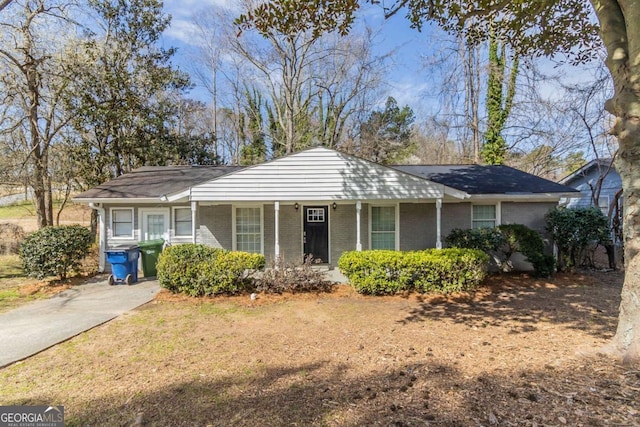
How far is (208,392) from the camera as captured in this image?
345 cm

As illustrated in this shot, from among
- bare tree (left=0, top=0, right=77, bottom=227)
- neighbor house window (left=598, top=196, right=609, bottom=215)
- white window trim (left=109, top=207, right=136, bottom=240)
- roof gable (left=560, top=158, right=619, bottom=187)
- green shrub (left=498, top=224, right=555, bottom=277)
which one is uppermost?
bare tree (left=0, top=0, right=77, bottom=227)

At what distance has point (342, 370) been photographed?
3.94 metres

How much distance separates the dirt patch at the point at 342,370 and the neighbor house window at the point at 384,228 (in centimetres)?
408

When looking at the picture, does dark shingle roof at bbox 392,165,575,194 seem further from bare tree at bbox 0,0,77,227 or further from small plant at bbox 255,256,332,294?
bare tree at bbox 0,0,77,227

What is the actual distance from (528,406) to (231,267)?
6.30 m

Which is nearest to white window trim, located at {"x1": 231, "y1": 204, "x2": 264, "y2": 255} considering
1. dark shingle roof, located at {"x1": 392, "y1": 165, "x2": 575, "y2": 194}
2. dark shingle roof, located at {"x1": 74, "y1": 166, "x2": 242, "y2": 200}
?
dark shingle roof, located at {"x1": 74, "y1": 166, "x2": 242, "y2": 200}

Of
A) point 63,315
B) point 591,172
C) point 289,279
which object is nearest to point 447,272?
point 289,279

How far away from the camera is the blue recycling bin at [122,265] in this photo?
895 centimetres

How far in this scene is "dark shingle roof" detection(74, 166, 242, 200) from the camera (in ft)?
34.5

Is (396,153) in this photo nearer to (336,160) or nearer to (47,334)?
(336,160)

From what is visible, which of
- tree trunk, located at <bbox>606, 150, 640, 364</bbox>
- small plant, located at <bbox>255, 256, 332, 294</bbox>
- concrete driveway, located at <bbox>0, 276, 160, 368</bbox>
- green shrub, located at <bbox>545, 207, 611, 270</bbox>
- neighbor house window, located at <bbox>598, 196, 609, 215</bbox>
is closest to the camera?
tree trunk, located at <bbox>606, 150, 640, 364</bbox>

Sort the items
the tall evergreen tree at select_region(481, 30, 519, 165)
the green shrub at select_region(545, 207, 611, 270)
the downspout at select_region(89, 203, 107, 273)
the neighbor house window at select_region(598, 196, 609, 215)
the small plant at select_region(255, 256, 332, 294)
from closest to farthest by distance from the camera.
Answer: the small plant at select_region(255, 256, 332, 294)
the green shrub at select_region(545, 207, 611, 270)
the downspout at select_region(89, 203, 107, 273)
the neighbor house window at select_region(598, 196, 609, 215)
the tall evergreen tree at select_region(481, 30, 519, 165)

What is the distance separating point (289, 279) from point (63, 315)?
4.71 m

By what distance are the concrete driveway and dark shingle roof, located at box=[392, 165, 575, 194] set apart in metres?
9.78
